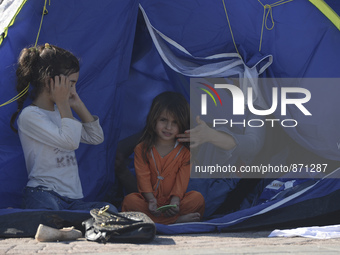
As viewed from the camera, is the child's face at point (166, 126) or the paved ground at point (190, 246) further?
the child's face at point (166, 126)

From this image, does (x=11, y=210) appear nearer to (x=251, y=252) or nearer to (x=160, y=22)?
A: (x=251, y=252)

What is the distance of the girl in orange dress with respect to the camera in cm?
318

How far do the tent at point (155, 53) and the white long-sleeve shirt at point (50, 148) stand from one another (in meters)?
0.20

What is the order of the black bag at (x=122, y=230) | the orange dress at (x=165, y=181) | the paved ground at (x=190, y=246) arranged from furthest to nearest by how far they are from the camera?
1. the orange dress at (x=165, y=181)
2. the black bag at (x=122, y=230)
3. the paved ground at (x=190, y=246)

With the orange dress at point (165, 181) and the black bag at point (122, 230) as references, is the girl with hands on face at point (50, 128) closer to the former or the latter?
the orange dress at point (165, 181)

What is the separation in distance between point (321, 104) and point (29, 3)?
1604 mm

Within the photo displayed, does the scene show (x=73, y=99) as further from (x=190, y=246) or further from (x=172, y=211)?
(x=190, y=246)

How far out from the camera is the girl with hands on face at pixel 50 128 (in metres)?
2.91

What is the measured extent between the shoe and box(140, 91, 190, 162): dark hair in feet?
2.76

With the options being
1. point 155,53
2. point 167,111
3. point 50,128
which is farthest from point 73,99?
point 155,53

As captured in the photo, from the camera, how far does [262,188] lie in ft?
11.5

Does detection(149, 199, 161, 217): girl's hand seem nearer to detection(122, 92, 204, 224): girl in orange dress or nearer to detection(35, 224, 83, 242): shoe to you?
detection(122, 92, 204, 224): girl in orange dress

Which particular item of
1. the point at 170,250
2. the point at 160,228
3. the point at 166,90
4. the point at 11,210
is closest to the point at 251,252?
the point at 170,250

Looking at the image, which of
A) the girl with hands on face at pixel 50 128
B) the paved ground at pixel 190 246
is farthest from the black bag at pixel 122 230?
the girl with hands on face at pixel 50 128
